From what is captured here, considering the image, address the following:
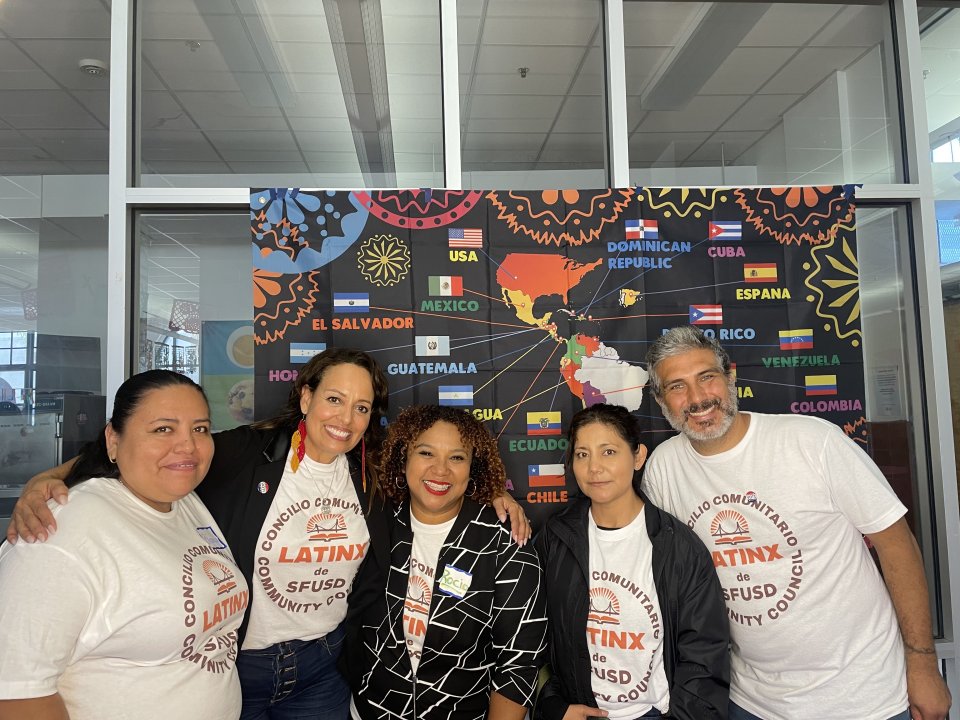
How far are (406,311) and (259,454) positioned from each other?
88 cm

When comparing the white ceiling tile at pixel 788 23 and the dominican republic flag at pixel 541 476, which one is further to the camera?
the white ceiling tile at pixel 788 23

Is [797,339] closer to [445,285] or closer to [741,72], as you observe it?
[741,72]

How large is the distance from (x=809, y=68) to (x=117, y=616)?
3634 mm

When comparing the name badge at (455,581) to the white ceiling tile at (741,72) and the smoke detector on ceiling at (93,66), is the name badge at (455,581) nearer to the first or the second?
the white ceiling tile at (741,72)

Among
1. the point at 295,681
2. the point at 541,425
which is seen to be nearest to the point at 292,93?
the point at 541,425

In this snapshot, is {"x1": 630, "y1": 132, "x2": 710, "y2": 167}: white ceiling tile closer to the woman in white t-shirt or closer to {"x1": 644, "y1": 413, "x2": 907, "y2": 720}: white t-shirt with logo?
{"x1": 644, "y1": 413, "x2": 907, "y2": 720}: white t-shirt with logo

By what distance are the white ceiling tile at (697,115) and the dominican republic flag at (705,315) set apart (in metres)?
0.90

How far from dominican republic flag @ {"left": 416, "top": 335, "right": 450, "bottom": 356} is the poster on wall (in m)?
0.75

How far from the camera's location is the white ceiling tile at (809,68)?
3.05 metres

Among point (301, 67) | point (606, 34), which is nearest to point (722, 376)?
point (606, 34)

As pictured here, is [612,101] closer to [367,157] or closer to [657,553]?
[367,157]

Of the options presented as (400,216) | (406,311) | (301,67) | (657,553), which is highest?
(301,67)

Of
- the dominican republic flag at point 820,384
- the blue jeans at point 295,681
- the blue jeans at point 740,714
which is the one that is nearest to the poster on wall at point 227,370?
the blue jeans at point 295,681

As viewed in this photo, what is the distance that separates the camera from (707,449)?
6.88ft
